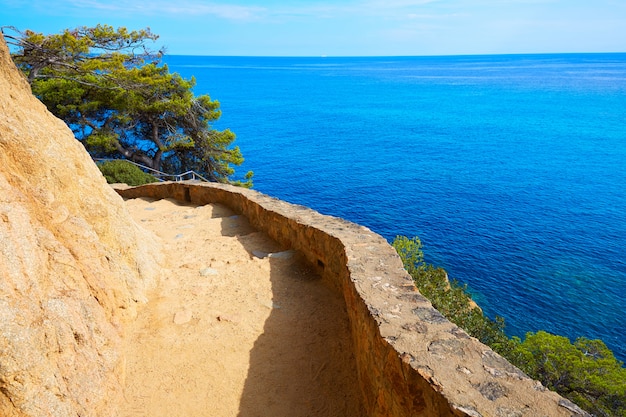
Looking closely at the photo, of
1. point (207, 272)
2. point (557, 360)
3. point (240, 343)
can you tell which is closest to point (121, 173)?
point (207, 272)

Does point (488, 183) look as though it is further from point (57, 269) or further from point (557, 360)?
point (57, 269)

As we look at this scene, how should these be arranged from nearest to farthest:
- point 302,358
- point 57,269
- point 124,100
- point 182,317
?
point 57,269 → point 302,358 → point 182,317 → point 124,100

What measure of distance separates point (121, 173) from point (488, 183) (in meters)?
40.6

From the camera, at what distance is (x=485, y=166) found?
54.9m

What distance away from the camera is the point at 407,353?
396cm

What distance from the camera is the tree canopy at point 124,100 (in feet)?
67.6

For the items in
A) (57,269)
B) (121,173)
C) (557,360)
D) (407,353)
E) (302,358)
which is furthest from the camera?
(121,173)

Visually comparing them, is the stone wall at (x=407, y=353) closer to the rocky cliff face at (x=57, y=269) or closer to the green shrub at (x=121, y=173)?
the rocky cliff face at (x=57, y=269)

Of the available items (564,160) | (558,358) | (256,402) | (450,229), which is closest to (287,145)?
(450,229)

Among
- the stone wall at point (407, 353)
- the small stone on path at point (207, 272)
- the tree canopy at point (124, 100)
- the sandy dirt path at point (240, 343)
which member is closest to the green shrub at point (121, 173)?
the tree canopy at point (124, 100)

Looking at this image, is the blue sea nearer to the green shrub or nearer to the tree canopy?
the tree canopy

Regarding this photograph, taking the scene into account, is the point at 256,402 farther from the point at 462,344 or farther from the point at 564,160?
the point at 564,160

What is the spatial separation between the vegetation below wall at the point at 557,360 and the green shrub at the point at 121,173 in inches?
529

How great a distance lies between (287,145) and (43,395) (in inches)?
2398
